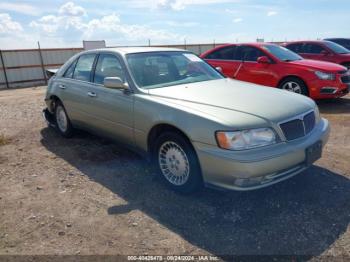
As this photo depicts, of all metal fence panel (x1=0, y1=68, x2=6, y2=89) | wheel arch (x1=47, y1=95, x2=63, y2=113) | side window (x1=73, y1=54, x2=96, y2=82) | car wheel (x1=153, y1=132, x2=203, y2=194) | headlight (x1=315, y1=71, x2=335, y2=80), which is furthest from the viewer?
metal fence panel (x1=0, y1=68, x2=6, y2=89)

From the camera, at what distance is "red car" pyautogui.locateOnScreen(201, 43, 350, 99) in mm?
7781

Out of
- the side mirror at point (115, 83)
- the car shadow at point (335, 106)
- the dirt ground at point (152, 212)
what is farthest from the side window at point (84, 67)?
the car shadow at point (335, 106)

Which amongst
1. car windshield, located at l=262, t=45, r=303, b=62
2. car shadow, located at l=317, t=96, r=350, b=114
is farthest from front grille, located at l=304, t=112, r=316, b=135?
car windshield, located at l=262, t=45, r=303, b=62

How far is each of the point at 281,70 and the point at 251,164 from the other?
5.66m

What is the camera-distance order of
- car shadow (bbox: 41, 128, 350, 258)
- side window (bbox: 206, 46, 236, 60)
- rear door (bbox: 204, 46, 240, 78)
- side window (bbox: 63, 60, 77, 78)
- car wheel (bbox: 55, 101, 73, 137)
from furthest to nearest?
side window (bbox: 206, 46, 236, 60), rear door (bbox: 204, 46, 240, 78), car wheel (bbox: 55, 101, 73, 137), side window (bbox: 63, 60, 77, 78), car shadow (bbox: 41, 128, 350, 258)

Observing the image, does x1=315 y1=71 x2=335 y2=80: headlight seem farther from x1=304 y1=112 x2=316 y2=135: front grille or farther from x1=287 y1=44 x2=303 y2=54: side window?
x1=304 y1=112 x2=316 y2=135: front grille

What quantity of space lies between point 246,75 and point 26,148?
5545 millimetres

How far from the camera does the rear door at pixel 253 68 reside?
829 cm

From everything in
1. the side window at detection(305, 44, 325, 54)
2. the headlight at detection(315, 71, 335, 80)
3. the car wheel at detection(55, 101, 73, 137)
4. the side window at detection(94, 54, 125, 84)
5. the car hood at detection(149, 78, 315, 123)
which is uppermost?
the side window at detection(94, 54, 125, 84)

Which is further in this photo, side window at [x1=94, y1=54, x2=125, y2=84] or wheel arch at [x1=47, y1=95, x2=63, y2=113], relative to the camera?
wheel arch at [x1=47, y1=95, x2=63, y2=113]

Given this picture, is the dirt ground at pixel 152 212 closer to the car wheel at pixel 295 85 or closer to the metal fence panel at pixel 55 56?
the car wheel at pixel 295 85

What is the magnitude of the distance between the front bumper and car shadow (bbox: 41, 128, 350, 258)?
1.08 feet

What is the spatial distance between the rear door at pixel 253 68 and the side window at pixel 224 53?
18 centimetres

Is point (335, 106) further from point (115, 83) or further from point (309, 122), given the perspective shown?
point (115, 83)
